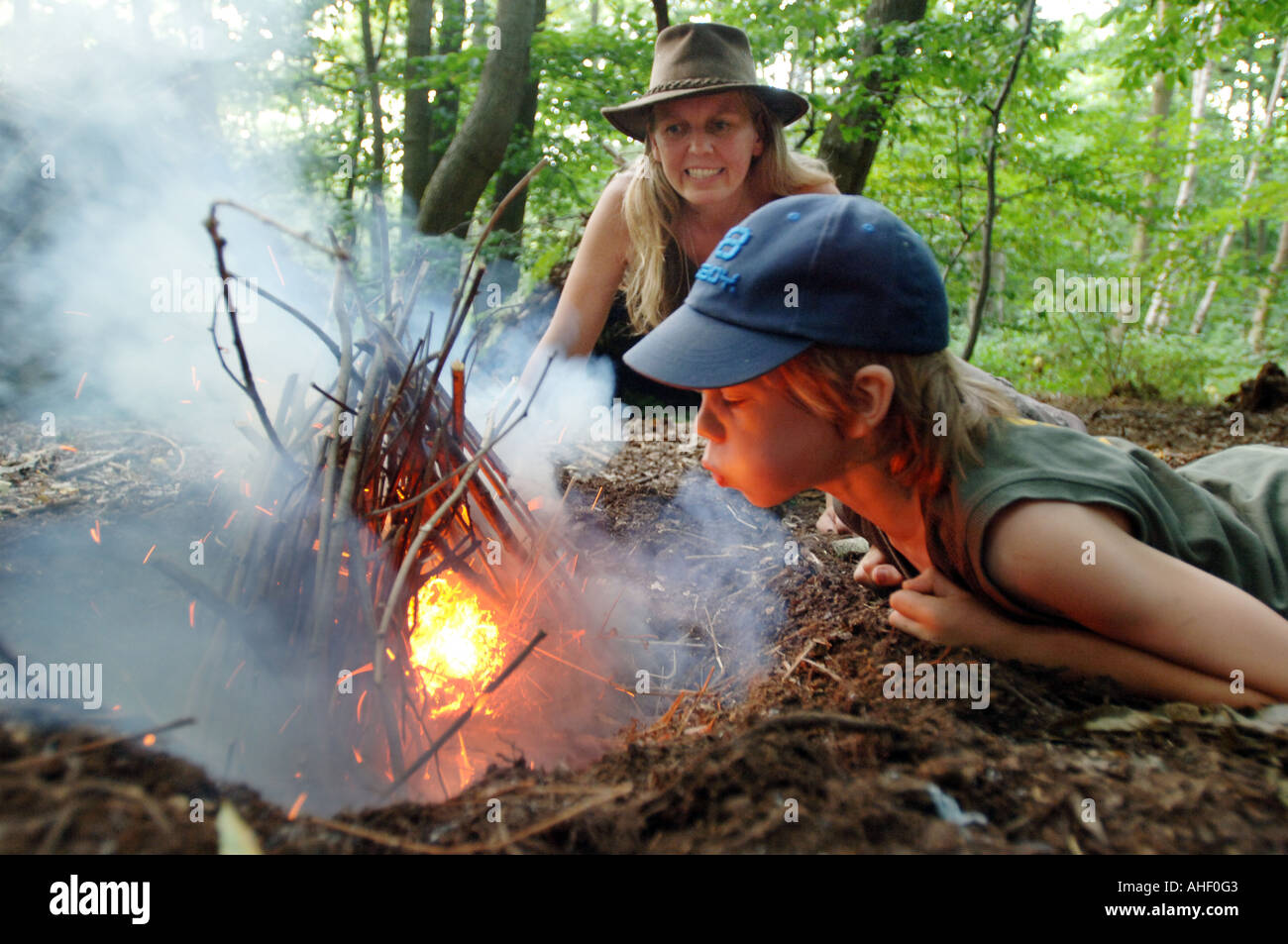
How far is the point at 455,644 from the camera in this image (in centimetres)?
213

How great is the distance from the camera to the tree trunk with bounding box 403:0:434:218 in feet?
23.7

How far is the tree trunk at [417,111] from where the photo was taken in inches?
285

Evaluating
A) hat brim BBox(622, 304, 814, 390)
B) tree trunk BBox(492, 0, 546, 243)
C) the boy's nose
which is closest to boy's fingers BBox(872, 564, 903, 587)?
the boy's nose

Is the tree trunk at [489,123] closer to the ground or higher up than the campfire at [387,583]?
higher up

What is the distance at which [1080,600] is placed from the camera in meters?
1.55

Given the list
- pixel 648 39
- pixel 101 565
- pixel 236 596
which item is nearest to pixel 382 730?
pixel 236 596

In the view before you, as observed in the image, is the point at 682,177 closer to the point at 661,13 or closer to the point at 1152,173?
the point at 661,13

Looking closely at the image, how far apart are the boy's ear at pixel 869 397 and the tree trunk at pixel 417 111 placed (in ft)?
22.6

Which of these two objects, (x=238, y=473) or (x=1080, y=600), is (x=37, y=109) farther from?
(x=1080, y=600)

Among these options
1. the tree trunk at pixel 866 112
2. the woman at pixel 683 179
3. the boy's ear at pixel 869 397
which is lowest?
the boy's ear at pixel 869 397

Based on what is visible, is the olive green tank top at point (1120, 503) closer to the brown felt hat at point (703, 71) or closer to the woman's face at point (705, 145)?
the woman's face at point (705, 145)

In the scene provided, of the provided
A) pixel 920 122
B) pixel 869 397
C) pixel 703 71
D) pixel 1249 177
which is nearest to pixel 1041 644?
pixel 869 397

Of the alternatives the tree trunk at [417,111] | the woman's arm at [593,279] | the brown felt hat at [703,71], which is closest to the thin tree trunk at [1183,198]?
the brown felt hat at [703,71]
